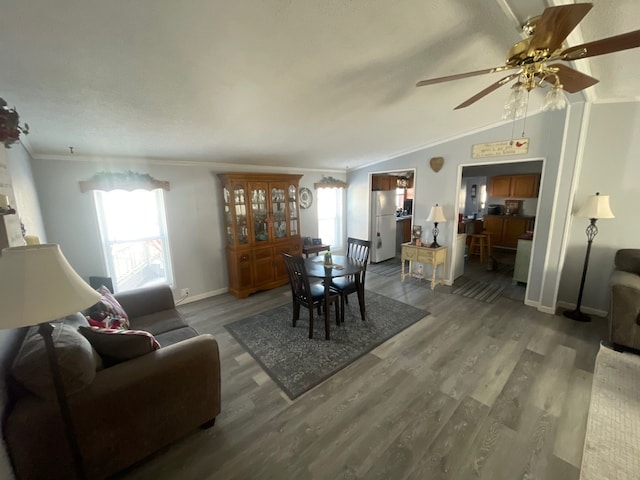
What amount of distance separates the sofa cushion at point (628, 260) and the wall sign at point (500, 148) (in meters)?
1.55

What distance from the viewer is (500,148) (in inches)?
142

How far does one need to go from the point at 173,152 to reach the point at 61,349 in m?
2.54

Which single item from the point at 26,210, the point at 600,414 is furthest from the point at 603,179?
the point at 26,210

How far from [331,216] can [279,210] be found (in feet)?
5.57

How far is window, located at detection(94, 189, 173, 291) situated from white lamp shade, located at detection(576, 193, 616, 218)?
516cm

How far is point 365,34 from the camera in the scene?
5.04ft

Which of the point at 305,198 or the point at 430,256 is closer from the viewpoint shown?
the point at 430,256

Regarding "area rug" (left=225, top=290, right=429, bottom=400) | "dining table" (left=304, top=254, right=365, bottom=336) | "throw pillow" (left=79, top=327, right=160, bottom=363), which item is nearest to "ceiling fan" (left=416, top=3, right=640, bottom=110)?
"dining table" (left=304, top=254, right=365, bottom=336)

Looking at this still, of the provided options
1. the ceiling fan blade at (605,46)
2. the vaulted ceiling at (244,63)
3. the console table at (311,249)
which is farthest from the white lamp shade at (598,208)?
the console table at (311,249)

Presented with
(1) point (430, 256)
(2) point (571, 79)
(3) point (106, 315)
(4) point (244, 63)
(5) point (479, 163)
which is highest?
(4) point (244, 63)

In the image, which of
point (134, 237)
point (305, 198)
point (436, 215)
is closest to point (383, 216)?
point (436, 215)

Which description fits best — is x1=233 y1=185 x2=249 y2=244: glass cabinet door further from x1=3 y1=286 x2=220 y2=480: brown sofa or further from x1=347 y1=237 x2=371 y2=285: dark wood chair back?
x1=3 y1=286 x2=220 y2=480: brown sofa

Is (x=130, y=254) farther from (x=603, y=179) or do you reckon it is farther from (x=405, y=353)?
(x=603, y=179)

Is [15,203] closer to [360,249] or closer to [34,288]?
[34,288]
